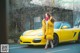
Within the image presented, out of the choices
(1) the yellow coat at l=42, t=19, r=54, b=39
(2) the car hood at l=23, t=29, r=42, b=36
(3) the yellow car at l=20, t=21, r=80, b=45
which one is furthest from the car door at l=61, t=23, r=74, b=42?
(2) the car hood at l=23, t=29, r=42, b=36

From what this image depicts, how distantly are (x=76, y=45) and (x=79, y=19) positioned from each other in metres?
0.31

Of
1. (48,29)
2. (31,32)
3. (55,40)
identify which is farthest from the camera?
(55,40)

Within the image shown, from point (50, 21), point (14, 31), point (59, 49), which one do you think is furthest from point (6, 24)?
point (59, 49)

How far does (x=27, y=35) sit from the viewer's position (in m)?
2.23

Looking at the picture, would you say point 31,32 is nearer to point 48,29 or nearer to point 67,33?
point 48,29

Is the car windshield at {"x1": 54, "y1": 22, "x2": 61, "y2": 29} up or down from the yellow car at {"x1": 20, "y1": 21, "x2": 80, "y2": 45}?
up

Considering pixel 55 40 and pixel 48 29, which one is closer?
pixel 48 29

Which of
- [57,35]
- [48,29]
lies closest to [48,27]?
[48,29]

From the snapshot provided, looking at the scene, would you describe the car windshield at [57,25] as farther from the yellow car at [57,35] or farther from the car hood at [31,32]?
the car hood at [31,32]

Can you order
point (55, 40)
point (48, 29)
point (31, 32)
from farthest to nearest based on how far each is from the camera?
point (55, 40) → point (48, 29) → point (31, 32)

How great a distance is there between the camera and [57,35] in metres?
2.50

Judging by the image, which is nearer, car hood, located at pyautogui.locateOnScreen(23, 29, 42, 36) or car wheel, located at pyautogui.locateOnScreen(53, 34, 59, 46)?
car hood, located at pyautogui.locateOnScreen(23, 29, 42, 36)

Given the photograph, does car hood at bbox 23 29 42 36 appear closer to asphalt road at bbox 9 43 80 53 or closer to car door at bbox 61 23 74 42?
asphalt road at bbox 9 43 80 53

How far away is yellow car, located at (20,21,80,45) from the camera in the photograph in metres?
2.26
